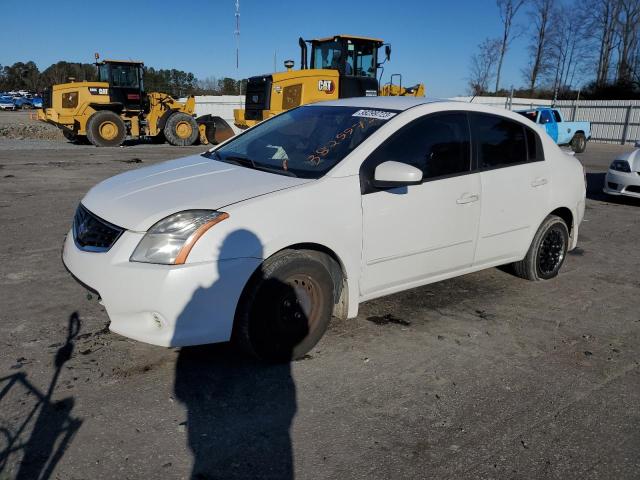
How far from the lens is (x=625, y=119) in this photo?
3033 cm

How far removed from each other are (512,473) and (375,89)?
1445 cm

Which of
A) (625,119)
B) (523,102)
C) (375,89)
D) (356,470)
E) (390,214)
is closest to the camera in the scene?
(356,470)

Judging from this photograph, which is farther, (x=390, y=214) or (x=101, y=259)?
(x=390, y=214)

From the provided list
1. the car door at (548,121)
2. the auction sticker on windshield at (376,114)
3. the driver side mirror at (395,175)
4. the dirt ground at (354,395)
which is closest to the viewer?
the dirt ground at (354,395)

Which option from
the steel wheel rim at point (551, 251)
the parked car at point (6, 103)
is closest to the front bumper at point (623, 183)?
the steel wheel rim at point (551, 251)

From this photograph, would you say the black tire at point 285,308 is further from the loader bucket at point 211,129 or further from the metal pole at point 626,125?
the metal pole at point 626,125

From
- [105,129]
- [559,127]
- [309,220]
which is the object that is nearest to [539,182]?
[309,220]

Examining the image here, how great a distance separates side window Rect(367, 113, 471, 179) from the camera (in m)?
3.73

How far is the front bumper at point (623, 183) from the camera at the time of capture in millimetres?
9227

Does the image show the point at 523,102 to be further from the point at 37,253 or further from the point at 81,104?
the point at 37,253

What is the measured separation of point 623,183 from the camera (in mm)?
9375

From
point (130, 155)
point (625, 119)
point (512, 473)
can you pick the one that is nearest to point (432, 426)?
point (512, 473)

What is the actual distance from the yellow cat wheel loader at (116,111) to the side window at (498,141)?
17051 millimetres

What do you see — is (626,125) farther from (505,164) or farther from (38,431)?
(38,431)
